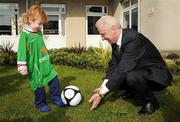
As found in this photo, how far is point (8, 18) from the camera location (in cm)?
1878

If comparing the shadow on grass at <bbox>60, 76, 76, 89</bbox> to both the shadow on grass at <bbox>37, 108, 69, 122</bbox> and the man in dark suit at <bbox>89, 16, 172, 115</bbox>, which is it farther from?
the man in dark suit at <bbox>89, 16, 172, 115</bbox>

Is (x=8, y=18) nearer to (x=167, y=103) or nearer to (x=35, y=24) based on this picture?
(x=35, y=24)

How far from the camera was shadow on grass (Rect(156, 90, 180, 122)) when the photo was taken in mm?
5050

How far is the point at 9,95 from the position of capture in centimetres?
680

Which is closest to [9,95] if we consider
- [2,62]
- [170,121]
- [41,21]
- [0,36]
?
[41,21]

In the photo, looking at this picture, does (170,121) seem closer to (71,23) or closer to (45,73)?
(45,73)

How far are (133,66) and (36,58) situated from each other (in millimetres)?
1627

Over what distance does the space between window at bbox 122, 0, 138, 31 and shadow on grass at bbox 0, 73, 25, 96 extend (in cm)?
811

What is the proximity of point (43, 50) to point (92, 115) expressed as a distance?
4.48 ft

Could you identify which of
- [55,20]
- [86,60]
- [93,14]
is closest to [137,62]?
[86,60]

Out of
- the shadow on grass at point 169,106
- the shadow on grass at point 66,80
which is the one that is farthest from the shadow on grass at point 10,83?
the shadow on grass at point 169,106

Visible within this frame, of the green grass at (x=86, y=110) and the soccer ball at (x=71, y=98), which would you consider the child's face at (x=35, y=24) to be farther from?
the green grass at (x=86, y=110)

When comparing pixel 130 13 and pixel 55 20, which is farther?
pixel 55 20

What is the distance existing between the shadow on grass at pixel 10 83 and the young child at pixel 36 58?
1.61 meters
